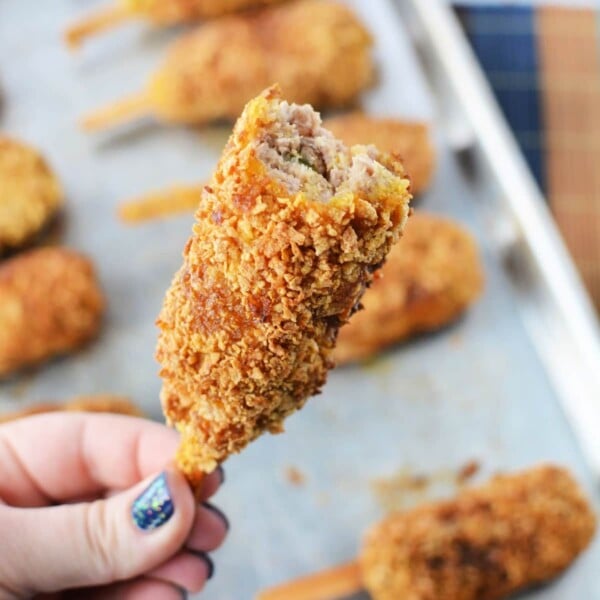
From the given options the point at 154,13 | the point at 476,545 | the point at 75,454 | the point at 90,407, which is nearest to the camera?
the point at 75,454

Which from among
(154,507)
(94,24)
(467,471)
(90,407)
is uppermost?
(94,24)

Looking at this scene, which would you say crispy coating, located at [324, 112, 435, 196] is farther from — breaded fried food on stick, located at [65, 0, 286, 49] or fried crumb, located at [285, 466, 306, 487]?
fried crumb, located at [285, 466, 306, 487]

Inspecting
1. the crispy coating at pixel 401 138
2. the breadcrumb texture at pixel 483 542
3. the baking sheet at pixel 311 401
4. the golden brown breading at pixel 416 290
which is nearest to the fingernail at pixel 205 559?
the baking sheet at pixel 311 401

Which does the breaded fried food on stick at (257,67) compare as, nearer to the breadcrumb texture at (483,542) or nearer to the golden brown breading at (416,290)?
the golden brown breading at (416,290)

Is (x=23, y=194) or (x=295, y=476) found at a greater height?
(x=23, y=194)

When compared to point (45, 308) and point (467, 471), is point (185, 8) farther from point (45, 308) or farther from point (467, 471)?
point (467, 471)

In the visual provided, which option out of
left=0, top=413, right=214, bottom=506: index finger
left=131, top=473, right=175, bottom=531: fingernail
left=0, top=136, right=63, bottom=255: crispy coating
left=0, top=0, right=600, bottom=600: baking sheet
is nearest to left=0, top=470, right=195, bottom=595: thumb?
left=131, top=473, right=175, bottom=531: fingernail

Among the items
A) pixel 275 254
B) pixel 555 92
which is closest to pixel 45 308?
pixel 275 254
